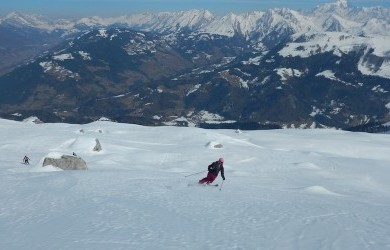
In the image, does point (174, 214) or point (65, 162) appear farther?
point (65, 162)

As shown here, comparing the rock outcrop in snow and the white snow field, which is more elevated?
the rock outcrop in snow

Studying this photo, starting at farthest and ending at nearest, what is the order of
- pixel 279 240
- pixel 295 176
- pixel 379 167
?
pixel 379 167 < pixel 295 176 < pixel 279 240

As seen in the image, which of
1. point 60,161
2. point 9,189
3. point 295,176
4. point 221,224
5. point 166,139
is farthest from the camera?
point 166,139

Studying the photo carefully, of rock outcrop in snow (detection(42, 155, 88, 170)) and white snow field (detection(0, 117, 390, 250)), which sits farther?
rock outcrop in snow (detection(42, 155, 88, 170))

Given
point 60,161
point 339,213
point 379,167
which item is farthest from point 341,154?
point 339,213

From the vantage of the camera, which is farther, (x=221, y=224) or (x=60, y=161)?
(x=60, y=161)

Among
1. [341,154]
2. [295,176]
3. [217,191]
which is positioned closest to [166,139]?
[341,154]

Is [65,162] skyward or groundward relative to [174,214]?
skyward

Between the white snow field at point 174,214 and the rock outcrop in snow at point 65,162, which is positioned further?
the rock outcrop in snow at point 65,162

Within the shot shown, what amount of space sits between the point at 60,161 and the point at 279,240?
33576 mm

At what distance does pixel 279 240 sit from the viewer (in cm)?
1828

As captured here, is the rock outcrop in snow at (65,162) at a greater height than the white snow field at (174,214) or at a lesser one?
greater

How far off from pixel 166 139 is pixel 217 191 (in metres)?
54.3

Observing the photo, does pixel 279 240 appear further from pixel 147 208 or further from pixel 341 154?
pixel 341 154
